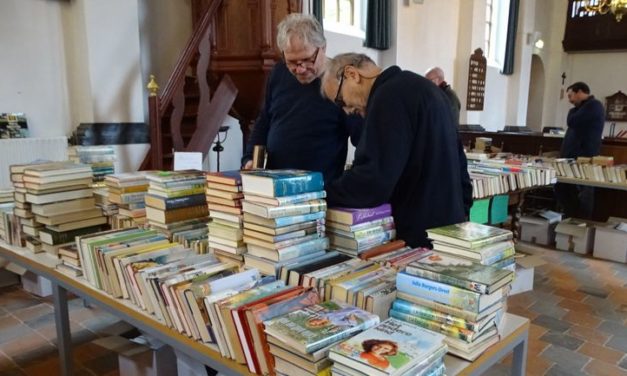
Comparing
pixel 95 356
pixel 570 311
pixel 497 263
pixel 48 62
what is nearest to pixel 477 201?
pixel 570 311

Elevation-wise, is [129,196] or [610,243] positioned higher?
[129,196]

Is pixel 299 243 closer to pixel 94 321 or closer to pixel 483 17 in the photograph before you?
pixel 94 321

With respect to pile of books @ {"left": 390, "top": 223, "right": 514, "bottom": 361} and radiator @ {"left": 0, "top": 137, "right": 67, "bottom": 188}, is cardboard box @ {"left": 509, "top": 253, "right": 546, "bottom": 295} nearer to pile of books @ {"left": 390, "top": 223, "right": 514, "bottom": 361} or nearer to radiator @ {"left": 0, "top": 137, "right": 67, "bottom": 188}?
pile of books @ {"left": 390, "top": 223, "right": 514, "bottom": 361}

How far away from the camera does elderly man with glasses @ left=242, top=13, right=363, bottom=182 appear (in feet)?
6.55

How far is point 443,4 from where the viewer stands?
8508mm

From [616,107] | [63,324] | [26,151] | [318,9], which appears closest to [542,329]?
[63,324]

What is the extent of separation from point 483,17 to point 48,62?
7.79 m

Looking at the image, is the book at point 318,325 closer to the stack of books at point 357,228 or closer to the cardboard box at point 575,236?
the stack of books at point 357,228

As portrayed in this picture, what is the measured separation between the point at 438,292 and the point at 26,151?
3.84 metres

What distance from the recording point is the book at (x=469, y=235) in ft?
4.32

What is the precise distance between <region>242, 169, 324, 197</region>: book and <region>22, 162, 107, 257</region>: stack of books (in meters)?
1.06

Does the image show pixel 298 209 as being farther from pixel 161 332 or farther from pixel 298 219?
pixel 161 332

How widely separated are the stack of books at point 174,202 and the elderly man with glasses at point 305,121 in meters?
0.36

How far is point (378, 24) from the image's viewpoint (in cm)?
708
